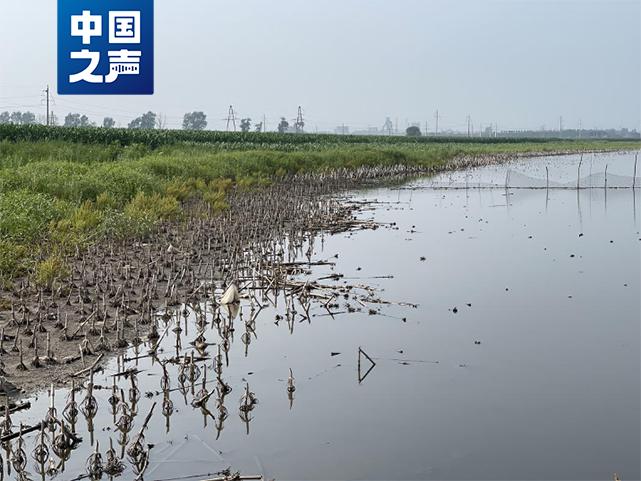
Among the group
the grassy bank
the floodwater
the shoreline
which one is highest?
the grassy bank

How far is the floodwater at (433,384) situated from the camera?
5609mm

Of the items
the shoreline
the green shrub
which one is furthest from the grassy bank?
the shoreline

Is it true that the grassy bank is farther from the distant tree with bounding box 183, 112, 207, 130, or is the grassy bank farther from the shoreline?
the distant tree with bounding box 183, 112, 207, 130

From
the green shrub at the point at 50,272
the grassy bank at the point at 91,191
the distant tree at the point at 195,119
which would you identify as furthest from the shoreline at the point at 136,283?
the distant tree at the point at 195,119

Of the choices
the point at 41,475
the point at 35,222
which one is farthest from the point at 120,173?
the point at 41,475

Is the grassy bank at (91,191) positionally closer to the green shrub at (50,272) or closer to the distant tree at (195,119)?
the green shrub at (50,272)

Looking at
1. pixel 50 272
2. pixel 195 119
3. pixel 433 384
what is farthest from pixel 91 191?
pixel 195 119

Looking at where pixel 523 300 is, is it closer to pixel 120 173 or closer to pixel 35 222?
pixel 35 222

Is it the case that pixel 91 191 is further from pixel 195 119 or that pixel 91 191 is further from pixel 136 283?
pixel 195 119

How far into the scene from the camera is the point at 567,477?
17.9 feet

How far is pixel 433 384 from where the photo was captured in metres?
7.22

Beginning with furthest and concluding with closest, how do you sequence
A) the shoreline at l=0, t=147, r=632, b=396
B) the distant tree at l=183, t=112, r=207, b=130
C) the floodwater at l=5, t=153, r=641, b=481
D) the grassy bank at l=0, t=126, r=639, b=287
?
the distant tree at l=183, t=112, r=207, b=130
the grassy bank at l=0, t=126, r=639, b=287
the shoreline at l=0, t=147, r=632, b=396
the floodwater at l=5, t=153, r=641, b=481

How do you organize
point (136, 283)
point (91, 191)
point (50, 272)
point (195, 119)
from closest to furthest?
point (50, 272), point (136, 283), point (91, 191), point (195, 119)

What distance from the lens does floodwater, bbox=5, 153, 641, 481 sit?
5609 millimetres
